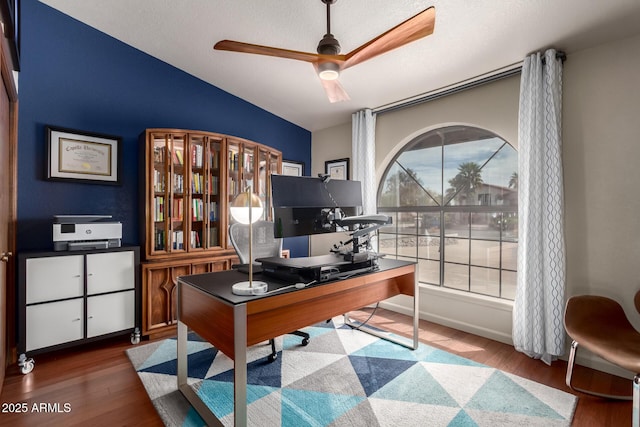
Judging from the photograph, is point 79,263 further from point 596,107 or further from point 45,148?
point 596,107

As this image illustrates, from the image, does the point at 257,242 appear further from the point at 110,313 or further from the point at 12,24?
the point at 12,24

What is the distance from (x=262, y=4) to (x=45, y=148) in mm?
2192

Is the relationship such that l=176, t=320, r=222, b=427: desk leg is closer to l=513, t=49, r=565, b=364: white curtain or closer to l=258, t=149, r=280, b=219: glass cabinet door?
l=258, t=149, r=280, b=219: glass cabinet door

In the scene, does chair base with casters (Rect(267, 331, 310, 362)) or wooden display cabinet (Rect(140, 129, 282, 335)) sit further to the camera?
wooden display cabinet (Rect(140, 129, 282, 335))

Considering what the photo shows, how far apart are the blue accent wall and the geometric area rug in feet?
4.60

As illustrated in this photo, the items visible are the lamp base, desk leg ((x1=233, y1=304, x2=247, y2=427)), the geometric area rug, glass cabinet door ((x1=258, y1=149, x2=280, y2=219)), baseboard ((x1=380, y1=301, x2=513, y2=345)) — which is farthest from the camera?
glass cabinet door ((x1=258, y1=149, x2=280, y2=219))

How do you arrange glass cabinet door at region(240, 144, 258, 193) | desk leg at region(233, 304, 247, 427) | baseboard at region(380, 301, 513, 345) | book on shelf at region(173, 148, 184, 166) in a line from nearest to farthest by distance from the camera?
1. desk leg at region(233, 304, 247, 427)
2. baseboard at region(380, 301, 513, 345)
3. book on shelf at region(173, 148, 184, 166)
4. glass cabinet door at region(240, 144, 258, 193)

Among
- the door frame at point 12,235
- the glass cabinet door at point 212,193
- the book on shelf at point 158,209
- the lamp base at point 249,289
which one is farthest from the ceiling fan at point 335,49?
the door frame at point 12,235

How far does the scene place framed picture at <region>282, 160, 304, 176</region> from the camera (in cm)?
441

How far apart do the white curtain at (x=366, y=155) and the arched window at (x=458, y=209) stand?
0.30 meters

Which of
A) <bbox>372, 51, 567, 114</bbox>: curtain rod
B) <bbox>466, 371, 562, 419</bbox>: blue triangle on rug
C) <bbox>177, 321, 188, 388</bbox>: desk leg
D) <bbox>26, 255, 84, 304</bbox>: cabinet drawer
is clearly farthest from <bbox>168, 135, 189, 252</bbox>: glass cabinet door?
<bbox>466, 371, 562, 419</bbox>: blue triangle on rug

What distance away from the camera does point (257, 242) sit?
9.52 ft

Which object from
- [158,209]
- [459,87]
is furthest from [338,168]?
[158,209]

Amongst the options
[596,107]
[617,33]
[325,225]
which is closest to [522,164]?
[596,107]
